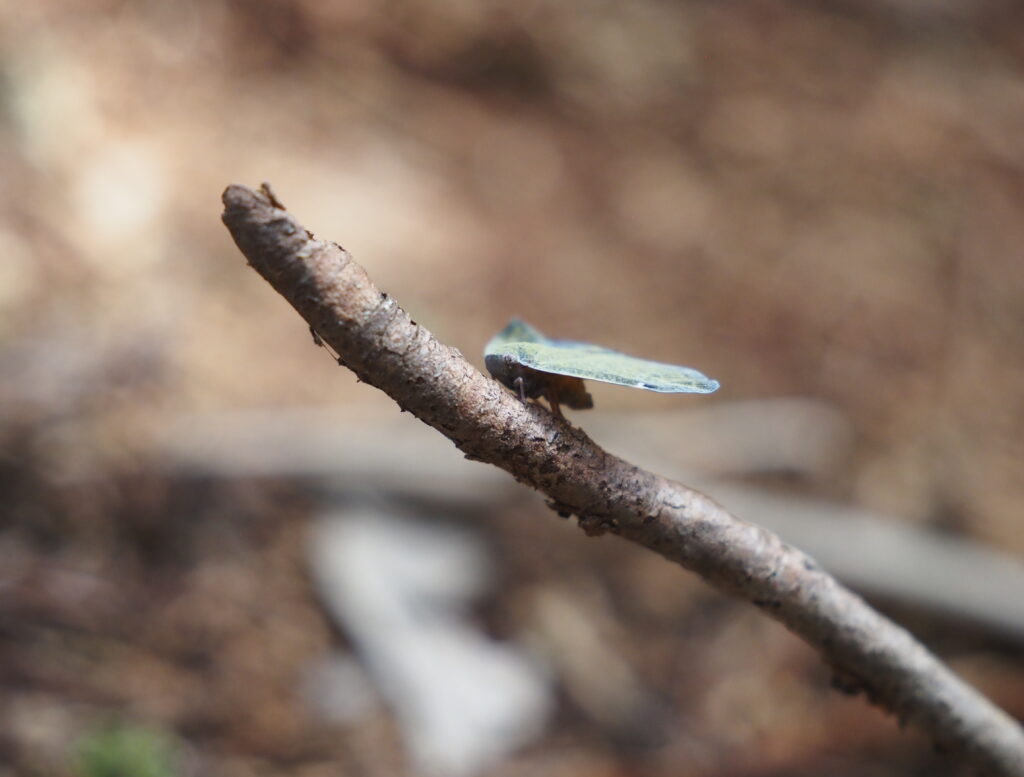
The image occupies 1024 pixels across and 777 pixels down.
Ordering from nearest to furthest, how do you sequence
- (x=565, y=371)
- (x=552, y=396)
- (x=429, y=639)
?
(x=565, y=371) < (x=552, y=396) < (x=429, y=639)

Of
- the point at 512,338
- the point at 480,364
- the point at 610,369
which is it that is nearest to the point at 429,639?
the point at 480,364

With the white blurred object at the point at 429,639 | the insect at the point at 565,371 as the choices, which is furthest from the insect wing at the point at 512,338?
the white blurred object at the point at 429,639

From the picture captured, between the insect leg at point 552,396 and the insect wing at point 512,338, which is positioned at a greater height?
the insect wing at point 512,338

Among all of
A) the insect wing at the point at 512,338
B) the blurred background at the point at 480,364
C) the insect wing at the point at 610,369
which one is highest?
the blurred background at the point at 480,364

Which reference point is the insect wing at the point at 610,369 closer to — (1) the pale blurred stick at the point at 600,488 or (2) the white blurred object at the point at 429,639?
(1) the pale blurred stick at the point at 600,488

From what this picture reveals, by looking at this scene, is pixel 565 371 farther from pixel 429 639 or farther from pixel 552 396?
pixel 429 639

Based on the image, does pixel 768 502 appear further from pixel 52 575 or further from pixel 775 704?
pixel 52 575
